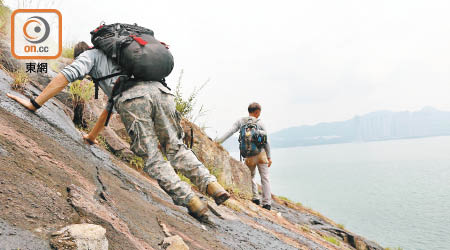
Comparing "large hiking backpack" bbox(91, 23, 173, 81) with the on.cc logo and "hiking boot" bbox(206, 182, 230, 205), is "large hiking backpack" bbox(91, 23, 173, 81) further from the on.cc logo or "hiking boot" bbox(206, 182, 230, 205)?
the on.cc logo

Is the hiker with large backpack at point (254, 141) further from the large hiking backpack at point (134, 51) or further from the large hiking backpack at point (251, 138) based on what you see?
the large hiking backpack at point (134, 51)

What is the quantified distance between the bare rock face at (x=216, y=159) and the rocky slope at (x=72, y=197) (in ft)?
9.01

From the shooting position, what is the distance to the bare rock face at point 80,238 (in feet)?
6.02

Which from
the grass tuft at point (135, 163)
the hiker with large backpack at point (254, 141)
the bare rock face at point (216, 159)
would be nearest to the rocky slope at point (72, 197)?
the grass tuft at point (135, 163)

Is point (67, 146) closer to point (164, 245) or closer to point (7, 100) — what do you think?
point (7, 100)

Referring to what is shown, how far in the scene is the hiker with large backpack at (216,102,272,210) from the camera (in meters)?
7.40

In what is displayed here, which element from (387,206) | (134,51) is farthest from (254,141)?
(387,206)

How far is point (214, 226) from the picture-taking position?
4242mm

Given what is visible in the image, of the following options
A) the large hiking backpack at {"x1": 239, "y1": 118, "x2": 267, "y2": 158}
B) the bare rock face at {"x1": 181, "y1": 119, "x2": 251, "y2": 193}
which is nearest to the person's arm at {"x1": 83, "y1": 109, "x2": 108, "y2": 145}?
the bare rock face at {"x1": 181, "y1": 119, "x2": 251, "y2": 193}

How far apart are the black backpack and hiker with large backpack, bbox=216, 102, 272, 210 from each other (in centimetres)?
409

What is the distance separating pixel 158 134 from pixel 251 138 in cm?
395

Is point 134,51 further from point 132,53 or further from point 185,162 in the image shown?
point 185,162

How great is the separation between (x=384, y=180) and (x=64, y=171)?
301ft

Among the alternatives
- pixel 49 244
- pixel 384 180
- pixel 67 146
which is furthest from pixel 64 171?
pixel 384 180
